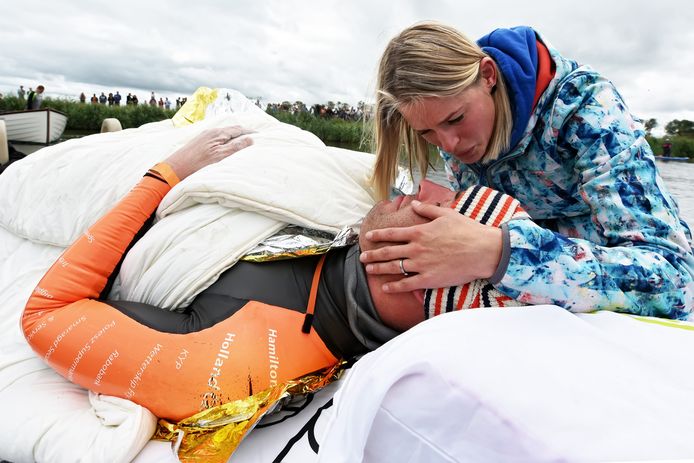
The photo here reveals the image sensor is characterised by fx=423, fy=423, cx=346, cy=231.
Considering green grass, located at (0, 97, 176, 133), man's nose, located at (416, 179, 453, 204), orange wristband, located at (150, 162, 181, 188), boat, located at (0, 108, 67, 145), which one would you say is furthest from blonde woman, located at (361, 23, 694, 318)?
green grass, located at (0, 97, 176, 133)

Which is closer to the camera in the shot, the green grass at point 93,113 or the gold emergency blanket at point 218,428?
the gold emergency blanket at point 218,428

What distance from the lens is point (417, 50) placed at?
3.93ft

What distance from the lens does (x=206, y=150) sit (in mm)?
1695

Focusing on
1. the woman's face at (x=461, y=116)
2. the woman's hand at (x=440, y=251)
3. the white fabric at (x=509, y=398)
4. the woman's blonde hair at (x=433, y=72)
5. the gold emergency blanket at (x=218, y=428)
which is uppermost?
the woman's blonde hair at (x=433, y=72)

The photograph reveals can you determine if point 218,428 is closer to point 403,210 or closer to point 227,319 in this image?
point 227,319

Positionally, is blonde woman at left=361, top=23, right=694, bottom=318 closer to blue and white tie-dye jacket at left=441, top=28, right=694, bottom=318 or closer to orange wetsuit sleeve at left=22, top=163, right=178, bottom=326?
blue and white tie-dye jacket at left=441, top=28, right=694, bottom=318

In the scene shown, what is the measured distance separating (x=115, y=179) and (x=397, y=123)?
121cm

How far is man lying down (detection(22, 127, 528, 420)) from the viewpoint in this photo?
1.01 metres

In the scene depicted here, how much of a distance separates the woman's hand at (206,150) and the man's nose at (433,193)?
893 millimetres

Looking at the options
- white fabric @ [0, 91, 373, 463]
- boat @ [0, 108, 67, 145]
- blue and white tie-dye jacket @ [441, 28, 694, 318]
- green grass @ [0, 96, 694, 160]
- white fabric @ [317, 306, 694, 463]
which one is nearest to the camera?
white fabric @ [317, 306, 694, 463]

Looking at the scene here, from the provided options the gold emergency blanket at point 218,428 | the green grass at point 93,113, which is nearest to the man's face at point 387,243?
the gold emergency blanket at point 218,428

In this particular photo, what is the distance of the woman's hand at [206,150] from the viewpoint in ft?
5.39

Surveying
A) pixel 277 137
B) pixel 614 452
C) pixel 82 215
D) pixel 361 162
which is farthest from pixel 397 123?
pixel 82 215

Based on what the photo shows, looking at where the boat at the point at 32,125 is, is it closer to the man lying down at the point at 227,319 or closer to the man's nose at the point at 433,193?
the man lying down at the point at 227,319
